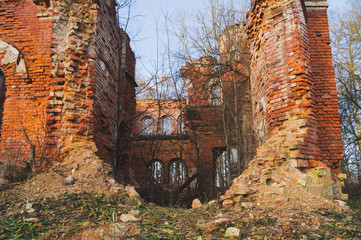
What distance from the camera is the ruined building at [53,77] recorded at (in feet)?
18.2

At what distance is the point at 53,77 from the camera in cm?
581

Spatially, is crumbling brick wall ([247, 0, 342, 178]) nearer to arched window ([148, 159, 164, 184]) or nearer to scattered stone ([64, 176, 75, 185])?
scattered stone ([64, 176, 75, 185])

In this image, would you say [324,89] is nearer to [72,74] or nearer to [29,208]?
[72,74]

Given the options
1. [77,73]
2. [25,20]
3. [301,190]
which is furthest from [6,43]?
[301,190]

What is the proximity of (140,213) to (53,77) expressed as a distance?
3.79 meters

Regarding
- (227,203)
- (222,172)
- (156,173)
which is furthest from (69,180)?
(222,172)

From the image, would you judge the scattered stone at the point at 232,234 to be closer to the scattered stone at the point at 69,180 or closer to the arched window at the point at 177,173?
the scattered stone at the point at 69,180

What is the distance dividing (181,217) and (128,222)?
2.91 ft

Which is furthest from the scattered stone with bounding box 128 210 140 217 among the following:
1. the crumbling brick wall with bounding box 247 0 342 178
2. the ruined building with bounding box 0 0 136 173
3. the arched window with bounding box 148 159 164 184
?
the arched window with bounding box 148 159 164 184

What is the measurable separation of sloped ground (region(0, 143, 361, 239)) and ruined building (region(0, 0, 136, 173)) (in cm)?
102

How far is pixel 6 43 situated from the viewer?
620 cm

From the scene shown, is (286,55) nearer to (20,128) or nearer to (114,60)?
(114,60)

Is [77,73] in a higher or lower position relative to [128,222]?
higher

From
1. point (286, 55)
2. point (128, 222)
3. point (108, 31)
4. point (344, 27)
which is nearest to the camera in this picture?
point (128, 222)
